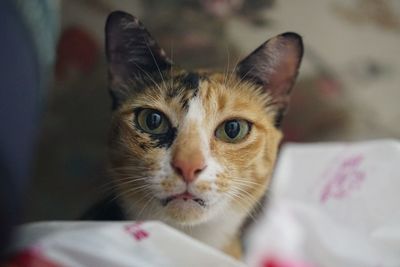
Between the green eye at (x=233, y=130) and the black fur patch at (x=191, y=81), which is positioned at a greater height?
the black fur patch at (x=191, y=81)

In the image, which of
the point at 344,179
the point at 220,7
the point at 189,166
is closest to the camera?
the point at 189,166

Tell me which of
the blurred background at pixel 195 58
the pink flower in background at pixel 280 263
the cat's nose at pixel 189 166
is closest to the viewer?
the cat's nose at pixel 189 166

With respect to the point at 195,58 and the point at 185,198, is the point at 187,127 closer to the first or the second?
the point at 185,198

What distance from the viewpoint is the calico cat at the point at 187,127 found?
0.58m

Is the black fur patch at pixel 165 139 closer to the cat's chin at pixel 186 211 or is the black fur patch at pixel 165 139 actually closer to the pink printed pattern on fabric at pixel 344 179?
the cat's chin at pixel 186 211

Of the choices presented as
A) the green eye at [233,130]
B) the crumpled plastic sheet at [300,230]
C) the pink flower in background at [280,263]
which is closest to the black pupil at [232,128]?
the green eye at [233,130]

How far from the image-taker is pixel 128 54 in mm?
607

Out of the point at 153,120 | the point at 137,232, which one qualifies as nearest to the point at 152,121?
the point at 153,120

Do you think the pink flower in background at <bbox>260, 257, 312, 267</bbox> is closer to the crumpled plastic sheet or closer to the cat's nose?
the crumpled plastic sheet

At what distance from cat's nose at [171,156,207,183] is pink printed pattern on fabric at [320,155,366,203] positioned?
0.34 metres

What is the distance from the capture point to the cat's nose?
0.56m

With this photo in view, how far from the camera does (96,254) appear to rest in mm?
576

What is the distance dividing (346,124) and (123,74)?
1.61 ft

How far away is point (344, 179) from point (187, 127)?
14.5 inches
